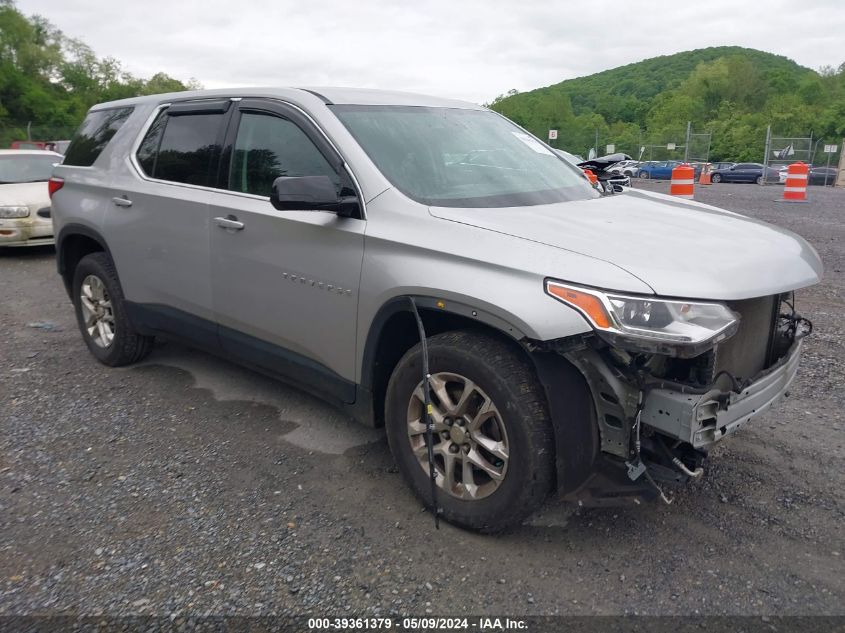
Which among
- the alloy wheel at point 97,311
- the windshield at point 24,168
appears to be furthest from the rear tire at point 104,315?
the windshield at point 24,168

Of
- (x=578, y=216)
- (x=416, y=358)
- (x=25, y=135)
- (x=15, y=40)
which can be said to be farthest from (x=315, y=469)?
(x=15, y=40)

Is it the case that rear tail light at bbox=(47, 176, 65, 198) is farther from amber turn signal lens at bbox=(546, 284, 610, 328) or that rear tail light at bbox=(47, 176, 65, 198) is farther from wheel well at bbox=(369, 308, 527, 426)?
amber turn signal lens at bbox=(546, 284, 610, 328)

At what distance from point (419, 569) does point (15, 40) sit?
67.1 metres

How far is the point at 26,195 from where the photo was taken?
379 inches

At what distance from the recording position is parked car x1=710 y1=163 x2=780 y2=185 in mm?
34875

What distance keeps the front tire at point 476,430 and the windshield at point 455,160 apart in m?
0.79

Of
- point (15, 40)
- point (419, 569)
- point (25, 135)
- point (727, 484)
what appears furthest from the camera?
point (15, 40)

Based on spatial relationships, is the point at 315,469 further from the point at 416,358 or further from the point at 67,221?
the point at 67,221

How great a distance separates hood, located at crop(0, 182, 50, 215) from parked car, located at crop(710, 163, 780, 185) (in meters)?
33.6

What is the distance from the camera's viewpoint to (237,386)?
15.6 ft

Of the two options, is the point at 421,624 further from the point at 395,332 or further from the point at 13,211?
the point at 13,211

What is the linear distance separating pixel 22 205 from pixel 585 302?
9.21m

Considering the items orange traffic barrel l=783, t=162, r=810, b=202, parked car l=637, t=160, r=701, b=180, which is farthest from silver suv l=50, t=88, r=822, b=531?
parked car l=637, t=160, r=701, b=180

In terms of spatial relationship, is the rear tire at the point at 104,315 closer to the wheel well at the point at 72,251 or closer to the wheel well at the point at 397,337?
the wheel well at the point at 72,251
